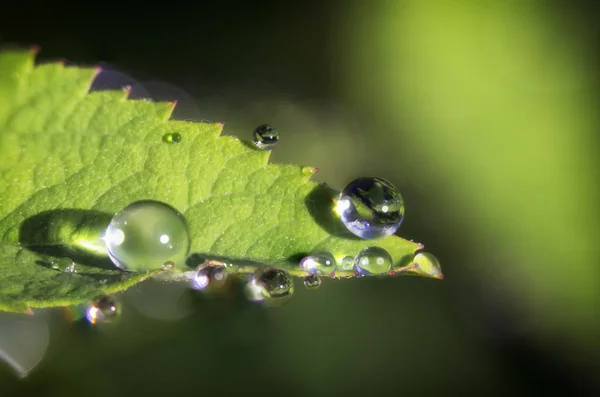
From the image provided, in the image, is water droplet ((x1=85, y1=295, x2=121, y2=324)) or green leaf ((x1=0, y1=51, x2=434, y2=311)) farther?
water droplet ((x1=85, y1=295, x2=121, y2=324))

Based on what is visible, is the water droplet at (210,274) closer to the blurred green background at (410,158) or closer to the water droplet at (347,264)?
the water droplet at (347,264)

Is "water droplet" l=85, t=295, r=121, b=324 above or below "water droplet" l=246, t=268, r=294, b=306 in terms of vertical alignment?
below

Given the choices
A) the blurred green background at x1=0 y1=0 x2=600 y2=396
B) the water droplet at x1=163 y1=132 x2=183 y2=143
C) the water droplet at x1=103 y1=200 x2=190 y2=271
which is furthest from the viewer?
the blurred green background at x1=0 y1=0 x2=600 y2=396

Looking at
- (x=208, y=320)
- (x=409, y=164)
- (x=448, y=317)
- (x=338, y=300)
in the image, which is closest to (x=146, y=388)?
(x=208, y=320)

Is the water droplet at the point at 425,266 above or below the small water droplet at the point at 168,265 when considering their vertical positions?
above

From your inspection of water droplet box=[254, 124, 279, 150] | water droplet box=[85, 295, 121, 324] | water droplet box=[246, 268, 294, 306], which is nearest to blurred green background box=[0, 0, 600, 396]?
water droplet box=[85, 295, 121, 324]

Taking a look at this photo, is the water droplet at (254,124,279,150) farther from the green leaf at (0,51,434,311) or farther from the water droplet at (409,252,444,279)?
the water droplet at (409,252,444,279)

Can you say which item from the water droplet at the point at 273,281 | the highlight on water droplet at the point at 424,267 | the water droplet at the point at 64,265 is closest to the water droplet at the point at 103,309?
the water droplet at the point at 64,265

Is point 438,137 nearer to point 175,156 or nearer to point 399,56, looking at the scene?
point 399,56
